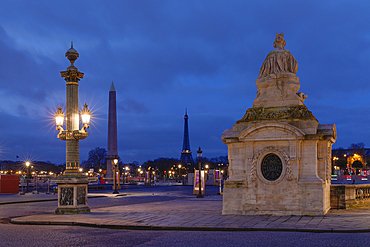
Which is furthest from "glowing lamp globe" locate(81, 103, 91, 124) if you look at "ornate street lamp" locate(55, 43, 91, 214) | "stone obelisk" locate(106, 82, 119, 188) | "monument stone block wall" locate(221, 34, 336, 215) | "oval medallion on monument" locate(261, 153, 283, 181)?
"stone obelisk" locate(106, 82, 119, 188)

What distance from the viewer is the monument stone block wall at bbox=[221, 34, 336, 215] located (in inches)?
621

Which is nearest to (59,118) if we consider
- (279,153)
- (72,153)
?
(72,153)

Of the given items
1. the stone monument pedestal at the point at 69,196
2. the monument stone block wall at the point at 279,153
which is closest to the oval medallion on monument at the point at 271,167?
the monument stone block wall at the point at 279,153

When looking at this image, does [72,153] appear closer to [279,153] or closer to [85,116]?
[85,116]

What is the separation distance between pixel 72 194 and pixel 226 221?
785cm

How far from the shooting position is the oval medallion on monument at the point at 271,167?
16.3 metres

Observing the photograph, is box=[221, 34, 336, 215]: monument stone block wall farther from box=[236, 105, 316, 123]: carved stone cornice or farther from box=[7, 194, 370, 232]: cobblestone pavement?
box=[7, 194, 370, 232]: cobblestone pavement

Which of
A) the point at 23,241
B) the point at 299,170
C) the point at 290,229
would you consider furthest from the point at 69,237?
the point at 299,170

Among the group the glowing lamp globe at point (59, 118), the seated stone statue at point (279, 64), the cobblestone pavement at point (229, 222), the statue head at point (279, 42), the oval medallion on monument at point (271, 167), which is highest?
the statue head at point (279, 42)

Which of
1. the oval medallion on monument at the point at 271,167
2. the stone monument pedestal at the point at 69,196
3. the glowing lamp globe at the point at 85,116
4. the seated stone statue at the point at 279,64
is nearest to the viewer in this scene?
the oval medallion on monument at the point at 271,167

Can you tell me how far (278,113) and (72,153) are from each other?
32.9ft

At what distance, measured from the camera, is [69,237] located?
11.6 metres

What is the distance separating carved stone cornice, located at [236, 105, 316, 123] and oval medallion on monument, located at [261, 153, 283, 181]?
66.1 inches

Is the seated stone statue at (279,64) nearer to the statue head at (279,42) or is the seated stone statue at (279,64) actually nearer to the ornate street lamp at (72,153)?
the statue head at (279,42)
